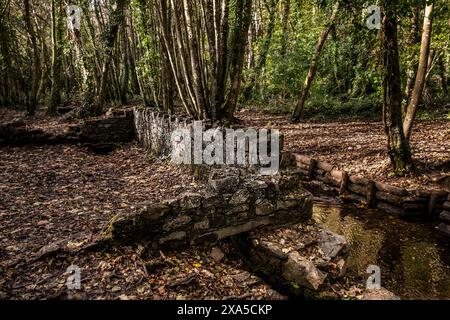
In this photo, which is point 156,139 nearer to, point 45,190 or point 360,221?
point 45,190

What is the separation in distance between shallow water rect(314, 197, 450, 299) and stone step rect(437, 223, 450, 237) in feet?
0.40

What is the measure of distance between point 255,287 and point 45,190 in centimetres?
466

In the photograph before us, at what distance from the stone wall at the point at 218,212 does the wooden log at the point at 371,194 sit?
343cm

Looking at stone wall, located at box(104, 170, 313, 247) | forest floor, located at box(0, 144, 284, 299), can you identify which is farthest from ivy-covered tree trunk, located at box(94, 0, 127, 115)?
stone wall, located at box(104, 170, 313, 247)

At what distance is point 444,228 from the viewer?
7.02 meters

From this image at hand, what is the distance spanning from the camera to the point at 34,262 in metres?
3.92

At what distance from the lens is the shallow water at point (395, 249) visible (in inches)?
205

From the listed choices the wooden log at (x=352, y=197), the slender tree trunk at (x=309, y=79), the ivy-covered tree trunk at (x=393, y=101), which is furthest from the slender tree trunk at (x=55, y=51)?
the wooden log at (x=352, y=197)

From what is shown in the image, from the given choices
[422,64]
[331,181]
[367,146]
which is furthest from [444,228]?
[367,146]

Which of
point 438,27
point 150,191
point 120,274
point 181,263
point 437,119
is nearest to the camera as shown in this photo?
point 120,274

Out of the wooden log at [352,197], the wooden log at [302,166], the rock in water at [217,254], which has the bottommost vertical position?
the wooden log at [352,197]

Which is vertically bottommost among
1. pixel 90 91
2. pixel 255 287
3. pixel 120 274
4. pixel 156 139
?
pixel 255 287

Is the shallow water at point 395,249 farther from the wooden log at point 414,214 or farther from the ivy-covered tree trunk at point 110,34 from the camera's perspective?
the ivy-covered tree trunk at point 110,34
